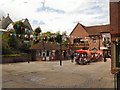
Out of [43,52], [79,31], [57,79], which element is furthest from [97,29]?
[57,79]

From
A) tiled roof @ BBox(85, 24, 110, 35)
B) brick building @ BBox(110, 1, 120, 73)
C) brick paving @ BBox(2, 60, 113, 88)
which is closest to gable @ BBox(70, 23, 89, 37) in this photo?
tiled roof @ BBox(85, 24, 110, 35)

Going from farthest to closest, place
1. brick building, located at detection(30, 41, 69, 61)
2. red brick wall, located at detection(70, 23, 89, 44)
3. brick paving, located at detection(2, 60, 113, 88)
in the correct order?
red brick wall, located at detection(70, 23, 89, 44) < brick building, located at detection(30, 41, 69, 61) < brick paving, located at detection(2, 60, 113, 88)

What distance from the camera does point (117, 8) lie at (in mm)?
11594

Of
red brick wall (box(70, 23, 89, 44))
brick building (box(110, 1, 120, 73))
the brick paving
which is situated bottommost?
the brick paving

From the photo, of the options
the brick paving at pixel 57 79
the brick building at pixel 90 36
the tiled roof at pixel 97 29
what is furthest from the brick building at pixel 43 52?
the tiled roof at pixel 97 29

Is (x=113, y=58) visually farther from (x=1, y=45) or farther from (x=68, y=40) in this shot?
(x=68, y=40)

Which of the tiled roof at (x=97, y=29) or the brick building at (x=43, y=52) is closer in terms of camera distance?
the brick building at (x=43, y=52)

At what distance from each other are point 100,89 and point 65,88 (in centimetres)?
198

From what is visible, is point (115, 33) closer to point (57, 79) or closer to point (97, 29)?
point (57, 79)

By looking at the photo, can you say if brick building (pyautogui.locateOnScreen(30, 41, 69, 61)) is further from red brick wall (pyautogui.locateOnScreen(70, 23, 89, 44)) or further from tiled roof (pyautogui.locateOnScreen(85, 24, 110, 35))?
tiled roof (pyautogui.locateOnScreen(85, 24, 110, 35))

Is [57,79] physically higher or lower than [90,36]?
lower

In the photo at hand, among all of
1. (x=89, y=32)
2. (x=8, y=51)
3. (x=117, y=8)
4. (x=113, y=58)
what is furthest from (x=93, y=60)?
(x=89, y=32)

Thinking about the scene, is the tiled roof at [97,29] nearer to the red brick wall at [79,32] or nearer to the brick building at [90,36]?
the brick building at [90,36]

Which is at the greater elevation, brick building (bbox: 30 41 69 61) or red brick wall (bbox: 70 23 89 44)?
red brick wall (bbox: 70 23 89 44)
